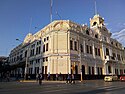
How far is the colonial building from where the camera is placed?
3956 centimetres

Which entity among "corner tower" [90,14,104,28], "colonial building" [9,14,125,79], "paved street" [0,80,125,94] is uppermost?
"corner tower" [90,14,104,28]

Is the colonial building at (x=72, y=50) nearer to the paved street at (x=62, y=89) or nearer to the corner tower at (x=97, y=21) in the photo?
the corner tower at (x=97, y=21)

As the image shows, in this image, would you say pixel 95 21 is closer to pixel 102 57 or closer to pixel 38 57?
pixel 102 57

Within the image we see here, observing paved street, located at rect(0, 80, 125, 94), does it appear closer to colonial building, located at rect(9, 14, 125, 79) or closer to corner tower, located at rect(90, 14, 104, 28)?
colonial building, located at rect(9, 14, 125, 79)

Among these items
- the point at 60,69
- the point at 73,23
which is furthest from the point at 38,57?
the point at 73,23

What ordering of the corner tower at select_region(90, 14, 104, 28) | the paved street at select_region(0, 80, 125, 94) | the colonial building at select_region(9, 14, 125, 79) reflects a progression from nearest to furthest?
the paved street at select_region(0, 80, 125, 94)
the colonial building at select_region(9, 14, 125, 79)
the corner tower at select_region(90, 14, 104, 28)

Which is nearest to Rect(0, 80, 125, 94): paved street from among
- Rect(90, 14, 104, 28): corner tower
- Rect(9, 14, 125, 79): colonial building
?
Rect(9, 14, 125, 79): colonial building

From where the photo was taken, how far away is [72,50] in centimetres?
4084

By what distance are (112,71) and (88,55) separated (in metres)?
13.9

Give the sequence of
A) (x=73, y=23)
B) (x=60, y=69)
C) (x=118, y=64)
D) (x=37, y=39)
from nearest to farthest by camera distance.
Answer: (x=60, y=69), (x=73, y=23), (x=37, y=39), (x=118, y=64)

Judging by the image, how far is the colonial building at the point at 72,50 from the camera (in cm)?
3956

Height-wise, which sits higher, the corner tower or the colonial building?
the corner tower

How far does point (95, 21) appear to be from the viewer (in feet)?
186

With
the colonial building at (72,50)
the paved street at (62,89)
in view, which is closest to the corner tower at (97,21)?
the colonial building at (72,50)
